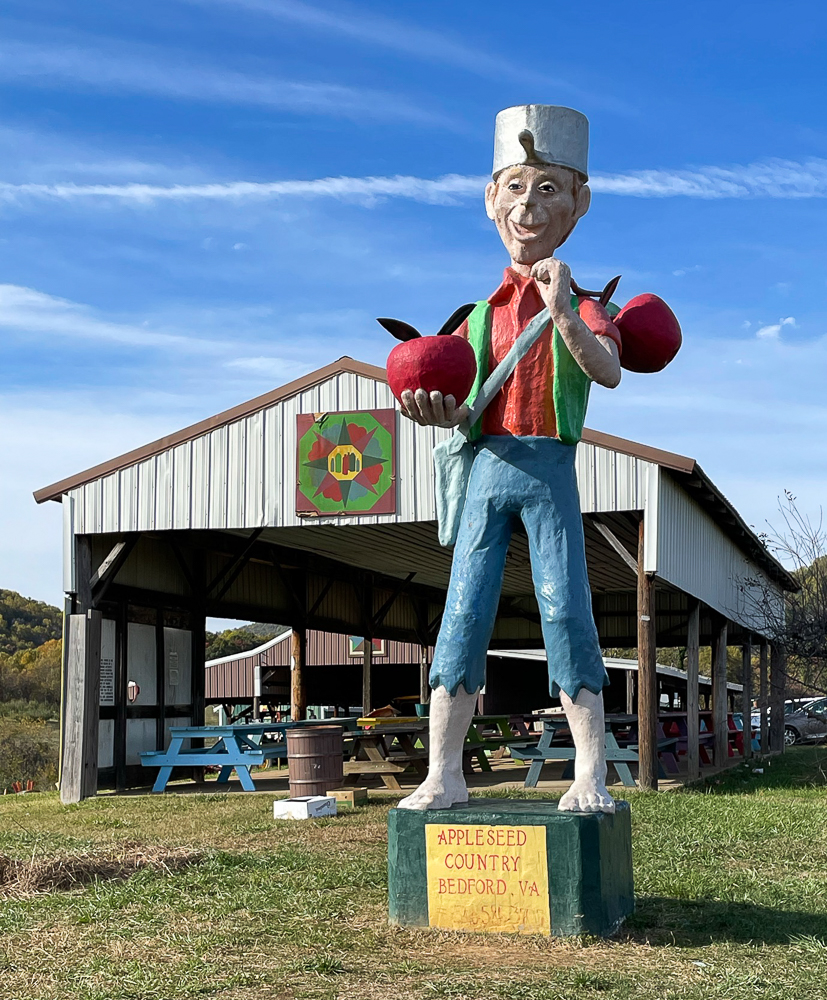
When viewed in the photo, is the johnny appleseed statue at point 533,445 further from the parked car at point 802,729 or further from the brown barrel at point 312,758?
the parked car at point 802,729

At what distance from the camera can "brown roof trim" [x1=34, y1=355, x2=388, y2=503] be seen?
531 inches

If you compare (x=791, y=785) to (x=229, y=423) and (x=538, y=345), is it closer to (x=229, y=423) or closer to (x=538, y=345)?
(x=229, y=423)

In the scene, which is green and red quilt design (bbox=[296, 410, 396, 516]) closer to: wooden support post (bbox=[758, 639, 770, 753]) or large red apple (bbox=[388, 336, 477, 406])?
large red apple (bbox=[388, 336, 477, 406])

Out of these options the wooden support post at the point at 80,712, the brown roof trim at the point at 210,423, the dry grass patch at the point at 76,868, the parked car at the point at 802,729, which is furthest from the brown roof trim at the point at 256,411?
the parked car at the point at 802,729

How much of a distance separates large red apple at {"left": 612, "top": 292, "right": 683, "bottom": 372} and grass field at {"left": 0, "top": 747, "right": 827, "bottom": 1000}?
107 inches

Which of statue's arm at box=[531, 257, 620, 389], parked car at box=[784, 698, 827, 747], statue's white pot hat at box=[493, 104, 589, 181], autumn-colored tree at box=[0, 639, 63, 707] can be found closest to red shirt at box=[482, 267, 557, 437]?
statue's arm at box=[531, 257, 620, 389]

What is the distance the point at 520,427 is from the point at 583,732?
4.90ft

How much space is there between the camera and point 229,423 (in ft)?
45.6

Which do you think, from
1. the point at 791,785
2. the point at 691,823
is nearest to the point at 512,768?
the point at 791,785

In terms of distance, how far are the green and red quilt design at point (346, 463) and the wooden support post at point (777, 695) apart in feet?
34.1

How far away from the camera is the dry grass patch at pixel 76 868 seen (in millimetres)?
6785

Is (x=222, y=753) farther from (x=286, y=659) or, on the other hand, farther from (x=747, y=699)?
(x=286, y=659)

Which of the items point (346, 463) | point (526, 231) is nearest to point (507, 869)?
point (526, 231)

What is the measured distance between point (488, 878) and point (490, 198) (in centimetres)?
332
